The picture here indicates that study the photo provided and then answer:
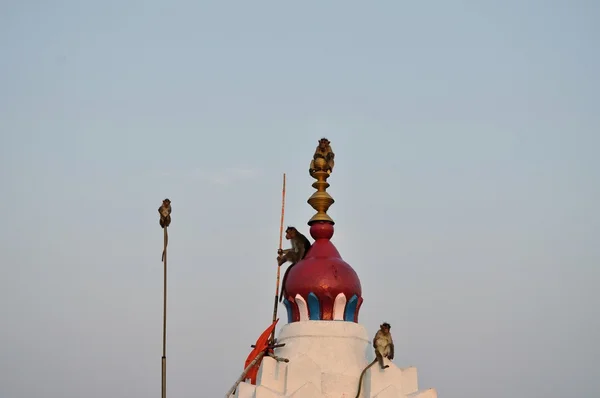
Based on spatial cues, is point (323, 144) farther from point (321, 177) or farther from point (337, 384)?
point (337, 384)

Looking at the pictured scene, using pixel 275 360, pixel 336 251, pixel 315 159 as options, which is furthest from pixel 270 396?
pixel 315 159

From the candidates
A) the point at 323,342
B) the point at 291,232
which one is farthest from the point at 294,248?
the point at 323,342

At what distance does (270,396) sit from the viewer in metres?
21.6

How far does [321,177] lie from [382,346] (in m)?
4.32

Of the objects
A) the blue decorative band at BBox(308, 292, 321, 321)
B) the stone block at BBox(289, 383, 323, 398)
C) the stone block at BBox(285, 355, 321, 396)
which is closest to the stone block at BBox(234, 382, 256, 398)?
the stone block at BBox(285, 355, 321, 396)

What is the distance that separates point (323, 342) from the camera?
22.5 m

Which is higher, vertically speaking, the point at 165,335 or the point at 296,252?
the point at 296,252

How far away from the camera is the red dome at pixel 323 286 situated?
22.9 meters

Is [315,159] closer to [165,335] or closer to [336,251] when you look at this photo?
[336,251]

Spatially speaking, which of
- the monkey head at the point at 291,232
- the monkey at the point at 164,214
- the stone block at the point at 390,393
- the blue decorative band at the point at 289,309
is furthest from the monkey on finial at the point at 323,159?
the stone block at the point at 390,393

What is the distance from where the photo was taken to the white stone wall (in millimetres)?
21766

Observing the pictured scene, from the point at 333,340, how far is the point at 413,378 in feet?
6.17

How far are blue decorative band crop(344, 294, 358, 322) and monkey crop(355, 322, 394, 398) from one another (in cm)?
106

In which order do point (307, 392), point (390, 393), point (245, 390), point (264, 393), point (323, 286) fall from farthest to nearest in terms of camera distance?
point (323, 286)
point (245, 390)
point (390, 393)
point (264, 393)
point (307, 392)
